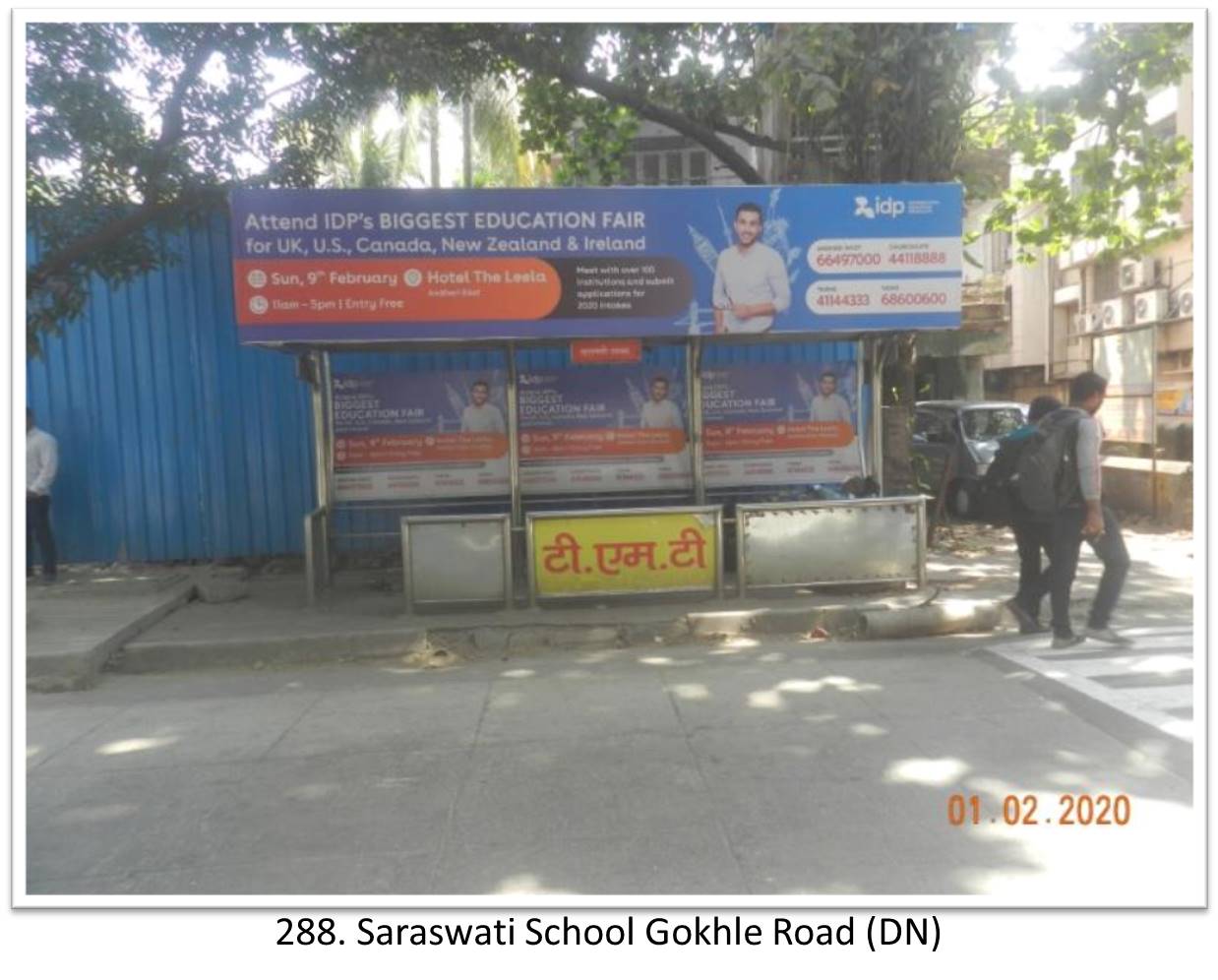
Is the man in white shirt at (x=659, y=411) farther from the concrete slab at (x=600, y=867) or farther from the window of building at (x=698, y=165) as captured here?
the window of building at (x=698, y=165)

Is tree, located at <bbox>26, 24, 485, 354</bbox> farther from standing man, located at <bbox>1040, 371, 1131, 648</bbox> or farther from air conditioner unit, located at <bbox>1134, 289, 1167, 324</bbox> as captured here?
air conditioner unit, located at <bbox>1134, 289, 1167, 324</bbox>

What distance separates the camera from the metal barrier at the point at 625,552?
7.49 m

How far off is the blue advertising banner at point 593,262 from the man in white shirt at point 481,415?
1823mm

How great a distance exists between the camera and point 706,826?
11.9ft

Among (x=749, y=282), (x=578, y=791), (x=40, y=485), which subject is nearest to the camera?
(x=578, y=791)

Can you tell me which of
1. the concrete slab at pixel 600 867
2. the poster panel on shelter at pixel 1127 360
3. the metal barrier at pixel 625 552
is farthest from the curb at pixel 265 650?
the poster panel on shelter at pixel 1127 360

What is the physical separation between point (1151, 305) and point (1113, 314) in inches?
73.2

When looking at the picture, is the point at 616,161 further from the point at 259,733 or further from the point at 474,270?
the point at 259,733

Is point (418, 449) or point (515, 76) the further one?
point (515, 76)

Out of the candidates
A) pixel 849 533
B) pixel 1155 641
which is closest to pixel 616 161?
pixel 849 533

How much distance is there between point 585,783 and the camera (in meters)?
4.09

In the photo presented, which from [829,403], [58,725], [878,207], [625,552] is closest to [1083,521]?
[878,207]

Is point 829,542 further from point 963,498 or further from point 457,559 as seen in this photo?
point 963,498

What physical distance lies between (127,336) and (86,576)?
2526mm
